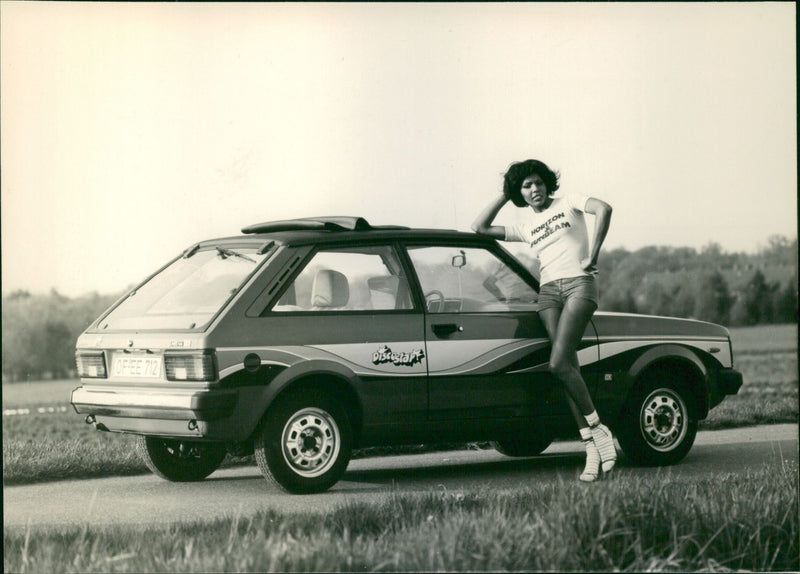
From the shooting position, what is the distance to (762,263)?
17.8 metres

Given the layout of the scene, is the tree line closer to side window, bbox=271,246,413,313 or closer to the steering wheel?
side window, bbox=271,246,413,313

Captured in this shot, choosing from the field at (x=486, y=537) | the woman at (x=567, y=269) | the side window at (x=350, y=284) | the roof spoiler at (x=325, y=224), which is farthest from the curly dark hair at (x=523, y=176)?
the field at (x=486, y=537)

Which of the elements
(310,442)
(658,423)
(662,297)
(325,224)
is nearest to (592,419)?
(658,423)

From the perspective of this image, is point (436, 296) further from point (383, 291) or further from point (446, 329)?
point (383, 291)

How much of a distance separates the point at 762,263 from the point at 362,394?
11457 mm

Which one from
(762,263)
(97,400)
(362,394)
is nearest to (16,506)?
(97,400)

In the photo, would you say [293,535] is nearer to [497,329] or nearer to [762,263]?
[497,329]

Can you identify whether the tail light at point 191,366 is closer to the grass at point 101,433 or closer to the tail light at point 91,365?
the tail light at point 91,365

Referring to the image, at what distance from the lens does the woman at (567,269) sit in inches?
326

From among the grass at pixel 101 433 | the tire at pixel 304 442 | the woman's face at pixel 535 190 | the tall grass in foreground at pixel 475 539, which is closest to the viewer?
the tall grass in foreground at pixel 475 539

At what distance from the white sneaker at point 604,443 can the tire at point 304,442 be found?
1.70 meters

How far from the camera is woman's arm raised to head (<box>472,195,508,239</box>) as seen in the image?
874 cm

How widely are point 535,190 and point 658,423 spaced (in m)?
2.06

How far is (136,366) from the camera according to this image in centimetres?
774
